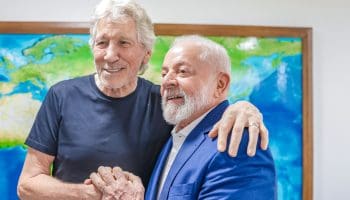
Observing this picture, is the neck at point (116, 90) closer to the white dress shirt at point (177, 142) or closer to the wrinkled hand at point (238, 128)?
the white dress shirt at point (177, 142)

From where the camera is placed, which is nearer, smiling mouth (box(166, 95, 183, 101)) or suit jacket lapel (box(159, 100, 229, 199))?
suit jacket lapel (box(159, 100, 229, 199))

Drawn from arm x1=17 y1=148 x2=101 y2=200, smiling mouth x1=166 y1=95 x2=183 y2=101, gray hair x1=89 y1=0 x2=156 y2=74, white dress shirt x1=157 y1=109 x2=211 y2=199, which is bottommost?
arm x1=17 y1=148 x2=101 y2=200

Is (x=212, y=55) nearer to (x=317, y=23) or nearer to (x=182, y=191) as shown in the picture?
(x=182, y=191)

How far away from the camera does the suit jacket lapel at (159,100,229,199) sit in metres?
1.28

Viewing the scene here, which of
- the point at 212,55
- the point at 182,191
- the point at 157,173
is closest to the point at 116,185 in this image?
the point at 157,173

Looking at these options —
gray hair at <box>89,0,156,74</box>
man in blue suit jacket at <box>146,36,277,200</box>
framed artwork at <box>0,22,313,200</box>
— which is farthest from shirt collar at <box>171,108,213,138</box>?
framed artwork at <box>0,22,313,200</box>

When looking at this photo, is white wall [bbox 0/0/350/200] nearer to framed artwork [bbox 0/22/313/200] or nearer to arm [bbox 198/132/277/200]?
framed artwork [bbox 0/22/313/200]

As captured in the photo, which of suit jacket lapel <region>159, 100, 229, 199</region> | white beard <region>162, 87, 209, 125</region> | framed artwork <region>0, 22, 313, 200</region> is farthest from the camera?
framed artwork <region>0, 22, 313, 200</region>

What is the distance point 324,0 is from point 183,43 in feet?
3.95

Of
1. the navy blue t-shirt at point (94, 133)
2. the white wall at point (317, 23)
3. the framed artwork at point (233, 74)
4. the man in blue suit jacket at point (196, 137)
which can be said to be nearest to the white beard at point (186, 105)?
the man in blue suit jacket at point (196, 137)

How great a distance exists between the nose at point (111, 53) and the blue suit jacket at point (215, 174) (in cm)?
34

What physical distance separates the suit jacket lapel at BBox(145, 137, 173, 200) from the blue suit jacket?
0.02 meters

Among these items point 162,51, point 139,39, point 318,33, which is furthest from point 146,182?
point 318,33

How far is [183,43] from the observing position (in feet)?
4.63
